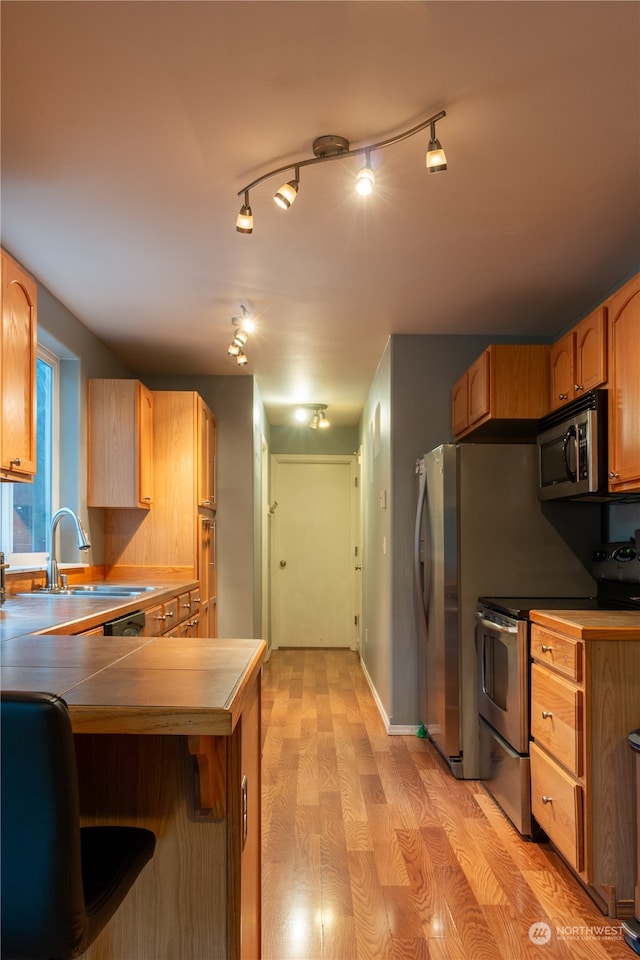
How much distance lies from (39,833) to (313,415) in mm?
6085

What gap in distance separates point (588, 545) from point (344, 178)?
6.98 feet

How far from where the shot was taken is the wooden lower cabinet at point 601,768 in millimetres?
2104

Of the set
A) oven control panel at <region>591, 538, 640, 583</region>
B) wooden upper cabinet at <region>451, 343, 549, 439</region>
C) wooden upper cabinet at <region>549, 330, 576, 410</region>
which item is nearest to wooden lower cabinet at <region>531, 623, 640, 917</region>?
oven control panel at <region>591, 538, 640, 583</region>

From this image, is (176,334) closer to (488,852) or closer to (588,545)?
(588,545)

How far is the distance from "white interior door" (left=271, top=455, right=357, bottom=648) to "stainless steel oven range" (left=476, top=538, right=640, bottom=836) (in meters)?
4.17

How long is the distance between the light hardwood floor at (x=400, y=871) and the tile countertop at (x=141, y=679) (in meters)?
1.06

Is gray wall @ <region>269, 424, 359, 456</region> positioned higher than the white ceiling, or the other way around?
the white ceiling

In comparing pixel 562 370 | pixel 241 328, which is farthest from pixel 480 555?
pixel 241 328

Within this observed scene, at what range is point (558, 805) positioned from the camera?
2.34 m

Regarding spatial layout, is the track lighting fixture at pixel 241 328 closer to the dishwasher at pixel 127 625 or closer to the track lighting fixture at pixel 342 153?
the track lighting fixture at pixel 342 153

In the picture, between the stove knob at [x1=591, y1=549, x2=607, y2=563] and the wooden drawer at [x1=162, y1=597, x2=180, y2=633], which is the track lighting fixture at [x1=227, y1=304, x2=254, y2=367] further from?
the stove knob at [x1=591, y1=549, x2=607, y2=563]

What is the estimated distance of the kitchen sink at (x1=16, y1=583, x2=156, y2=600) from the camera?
3199 millimetres

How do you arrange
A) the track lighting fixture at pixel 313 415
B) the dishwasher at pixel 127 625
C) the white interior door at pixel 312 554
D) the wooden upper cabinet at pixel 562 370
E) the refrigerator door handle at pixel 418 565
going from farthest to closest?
the white interior door at pixel 312 554
the track lighting fixture at pixel 313 415
the refrigerator door handle at pixel 418 565
the wooden upper cabinet at pixel 562 370
the dishwasher at pixel 127 625

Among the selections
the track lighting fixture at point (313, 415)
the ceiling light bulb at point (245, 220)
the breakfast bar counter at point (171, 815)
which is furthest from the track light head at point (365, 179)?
the track lighting fixture at point (313, 415)
